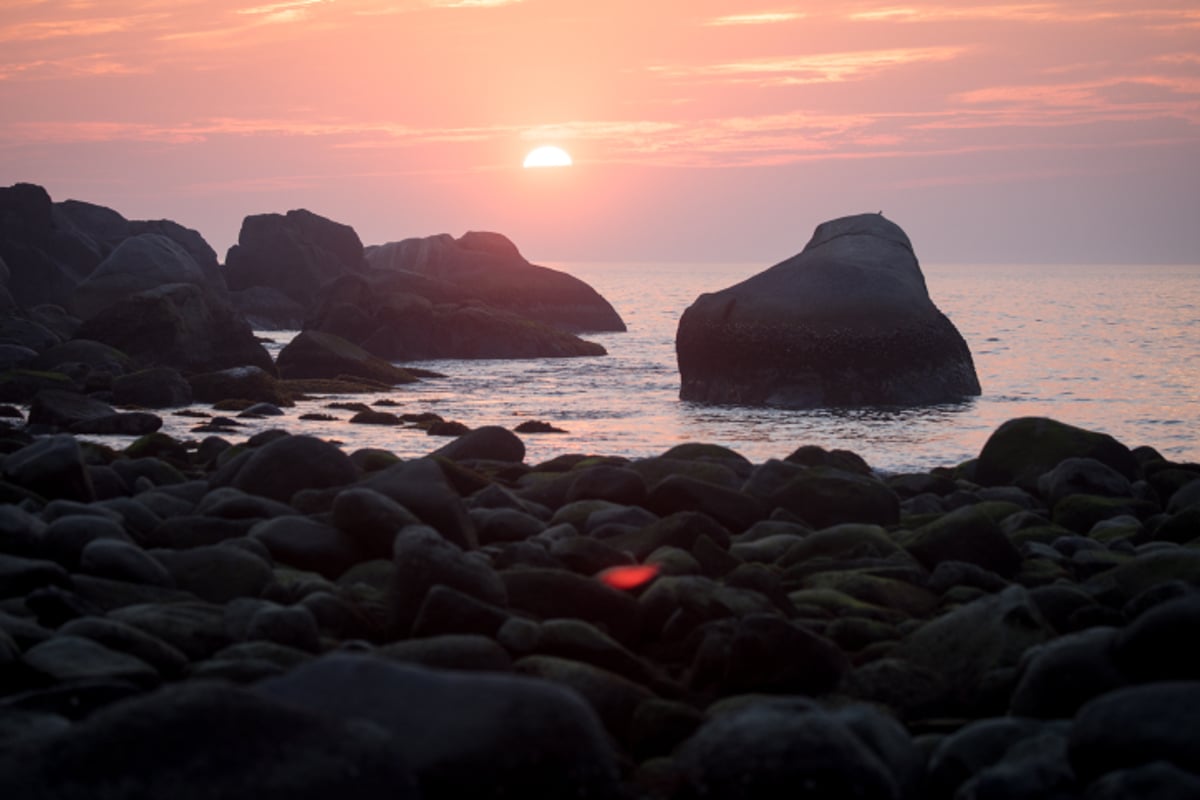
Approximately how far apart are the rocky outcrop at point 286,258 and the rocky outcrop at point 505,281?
6458 mm

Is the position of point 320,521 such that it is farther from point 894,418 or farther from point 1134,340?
point 1134,340

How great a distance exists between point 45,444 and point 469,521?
10.4ft

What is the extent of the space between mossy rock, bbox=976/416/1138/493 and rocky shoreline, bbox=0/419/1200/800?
3209mm

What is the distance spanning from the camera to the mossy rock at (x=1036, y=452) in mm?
12844

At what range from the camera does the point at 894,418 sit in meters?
21.8

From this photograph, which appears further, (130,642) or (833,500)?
(833,500)

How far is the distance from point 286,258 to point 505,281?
1867 cm

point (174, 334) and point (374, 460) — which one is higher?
point (174, 334)

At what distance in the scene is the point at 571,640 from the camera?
507 centimetres

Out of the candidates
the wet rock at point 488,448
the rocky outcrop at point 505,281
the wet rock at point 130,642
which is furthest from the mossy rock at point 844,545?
the rocky outcrop at point 505,281

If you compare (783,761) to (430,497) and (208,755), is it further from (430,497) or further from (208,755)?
(430,497)

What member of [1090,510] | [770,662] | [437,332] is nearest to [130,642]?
[770,662]

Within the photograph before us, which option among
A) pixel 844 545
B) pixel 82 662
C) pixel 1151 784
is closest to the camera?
pixel 1151 784

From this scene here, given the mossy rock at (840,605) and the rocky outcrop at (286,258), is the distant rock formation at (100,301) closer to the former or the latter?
the rocky outcrop at (286,258)
